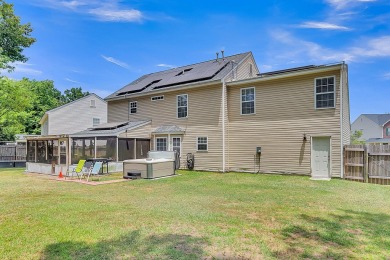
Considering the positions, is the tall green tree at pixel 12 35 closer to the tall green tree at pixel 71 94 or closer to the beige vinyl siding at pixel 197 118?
the beige vinyl siding at pixel 197 118

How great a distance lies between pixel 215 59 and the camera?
17.4 metres

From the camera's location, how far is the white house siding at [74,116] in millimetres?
23666

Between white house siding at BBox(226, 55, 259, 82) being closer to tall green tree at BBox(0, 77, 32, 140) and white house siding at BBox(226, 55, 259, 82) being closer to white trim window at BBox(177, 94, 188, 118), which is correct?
white trim window at BBox(177, 94, 188, 118)

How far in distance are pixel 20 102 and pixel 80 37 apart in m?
7.06

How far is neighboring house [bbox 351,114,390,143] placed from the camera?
1535 inches

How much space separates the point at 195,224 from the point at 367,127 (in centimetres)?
4732

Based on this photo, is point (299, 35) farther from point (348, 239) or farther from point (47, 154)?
point (47, 154)

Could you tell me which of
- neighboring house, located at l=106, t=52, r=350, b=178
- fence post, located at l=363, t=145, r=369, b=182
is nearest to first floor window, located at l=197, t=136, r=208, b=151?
neighboring house, located at l=106, t=52, r=350, b=178

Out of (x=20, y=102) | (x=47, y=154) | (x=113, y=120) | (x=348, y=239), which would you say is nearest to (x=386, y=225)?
(x=348, y=239)

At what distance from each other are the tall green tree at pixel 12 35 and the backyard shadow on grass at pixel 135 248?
18756mm

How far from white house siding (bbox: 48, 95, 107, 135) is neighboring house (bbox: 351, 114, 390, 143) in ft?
132

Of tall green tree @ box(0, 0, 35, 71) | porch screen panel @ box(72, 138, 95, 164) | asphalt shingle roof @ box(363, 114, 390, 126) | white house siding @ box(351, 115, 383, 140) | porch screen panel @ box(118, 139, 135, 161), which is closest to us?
porch screen panel @ box(72, 138, 95, 164)

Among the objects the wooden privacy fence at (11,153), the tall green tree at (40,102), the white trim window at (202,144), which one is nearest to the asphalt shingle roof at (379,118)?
the white trim window at (202,144)

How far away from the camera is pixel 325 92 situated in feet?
37.1
